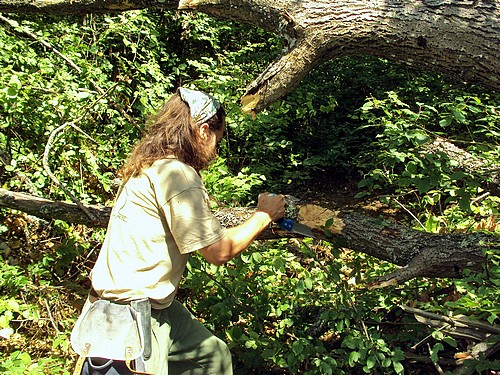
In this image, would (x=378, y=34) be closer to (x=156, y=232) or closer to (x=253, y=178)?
(x=156, y=232)

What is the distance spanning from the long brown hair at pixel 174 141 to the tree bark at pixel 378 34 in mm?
392

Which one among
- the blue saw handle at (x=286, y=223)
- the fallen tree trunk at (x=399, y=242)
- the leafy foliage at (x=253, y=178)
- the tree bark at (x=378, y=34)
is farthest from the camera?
the leafy foliage at (x=253, y=178)

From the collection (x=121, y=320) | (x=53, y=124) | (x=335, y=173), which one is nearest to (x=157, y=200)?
(x=121, y=320)

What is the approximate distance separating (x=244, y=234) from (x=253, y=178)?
3.14m

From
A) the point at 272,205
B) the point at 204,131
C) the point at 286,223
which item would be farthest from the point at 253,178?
the point at 204,131

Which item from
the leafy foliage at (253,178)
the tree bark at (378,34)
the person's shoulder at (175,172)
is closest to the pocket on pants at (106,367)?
the person's shoulder at (175,172)

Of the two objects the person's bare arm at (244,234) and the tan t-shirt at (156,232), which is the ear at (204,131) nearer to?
the tan t-shirt at (156,232)

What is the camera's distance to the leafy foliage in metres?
3.12

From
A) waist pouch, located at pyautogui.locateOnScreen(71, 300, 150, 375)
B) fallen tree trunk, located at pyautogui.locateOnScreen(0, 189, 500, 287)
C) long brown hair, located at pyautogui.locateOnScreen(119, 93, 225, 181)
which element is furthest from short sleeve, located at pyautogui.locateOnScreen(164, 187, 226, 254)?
fallen tree trunk, located at pyautogui.locateOnScreen(0, 189, 500, 287)

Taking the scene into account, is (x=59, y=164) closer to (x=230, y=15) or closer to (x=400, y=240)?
(x=230, y=15)

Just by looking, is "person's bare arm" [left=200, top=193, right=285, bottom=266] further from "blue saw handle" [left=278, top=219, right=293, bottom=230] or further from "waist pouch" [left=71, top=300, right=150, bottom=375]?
"waist pouch" [left=71, top=300, right=150, bottom=375]

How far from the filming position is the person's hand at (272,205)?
258 centimetres

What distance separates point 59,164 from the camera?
493 cm

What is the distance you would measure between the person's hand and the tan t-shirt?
356mm
